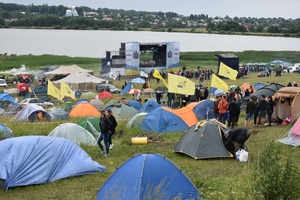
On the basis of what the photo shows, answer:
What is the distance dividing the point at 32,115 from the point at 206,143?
1071cm

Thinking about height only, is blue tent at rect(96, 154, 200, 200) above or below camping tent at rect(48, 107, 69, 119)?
above

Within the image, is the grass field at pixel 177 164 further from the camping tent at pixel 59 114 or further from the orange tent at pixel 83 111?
the orange tent at pixel 83 111

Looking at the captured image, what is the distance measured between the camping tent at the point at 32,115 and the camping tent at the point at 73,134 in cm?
702

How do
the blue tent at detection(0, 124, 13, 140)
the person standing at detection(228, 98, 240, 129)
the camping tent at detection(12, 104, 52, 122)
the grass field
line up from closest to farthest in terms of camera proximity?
the grass field < the blue tent at detection(0, 124, 13, 140) < the person standing at detection(228, 98, 240, 129) < the camping tent at detection(12, 104, 52, 122)

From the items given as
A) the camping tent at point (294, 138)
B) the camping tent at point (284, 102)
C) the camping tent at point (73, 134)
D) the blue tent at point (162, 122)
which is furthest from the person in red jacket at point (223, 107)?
the camping tent at point (73, 134)

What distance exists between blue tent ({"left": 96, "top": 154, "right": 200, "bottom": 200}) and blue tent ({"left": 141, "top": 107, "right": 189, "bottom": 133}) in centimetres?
699

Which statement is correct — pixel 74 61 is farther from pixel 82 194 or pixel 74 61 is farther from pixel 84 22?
pixel 84 22

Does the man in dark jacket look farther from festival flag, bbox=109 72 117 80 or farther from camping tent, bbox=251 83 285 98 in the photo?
festival flag, bbox=109 72 117 80

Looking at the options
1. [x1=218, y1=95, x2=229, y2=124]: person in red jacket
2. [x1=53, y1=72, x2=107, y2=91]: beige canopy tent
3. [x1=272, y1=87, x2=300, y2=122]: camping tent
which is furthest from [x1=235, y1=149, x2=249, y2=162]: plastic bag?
[x1=53, y1=72, x2=107, y2=91]: beige canopy tent

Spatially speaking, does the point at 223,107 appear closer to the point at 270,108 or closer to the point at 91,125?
Answer: the point at 270,108

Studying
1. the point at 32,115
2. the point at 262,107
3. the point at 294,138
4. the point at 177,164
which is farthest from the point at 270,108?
the point at 32,115

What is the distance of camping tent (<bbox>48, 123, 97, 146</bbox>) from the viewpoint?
12906mm

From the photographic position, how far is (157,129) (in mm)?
15594

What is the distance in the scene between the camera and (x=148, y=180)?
27.0ft
